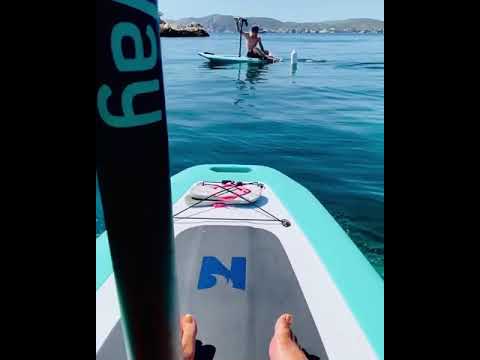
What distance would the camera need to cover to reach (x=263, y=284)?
2.45 meters

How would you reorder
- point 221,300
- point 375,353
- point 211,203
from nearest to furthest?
point 375,353 → point 221,300 → point 211,203

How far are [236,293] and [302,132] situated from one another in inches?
317

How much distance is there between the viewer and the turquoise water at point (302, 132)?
6.19 meters

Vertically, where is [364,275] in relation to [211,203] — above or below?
below

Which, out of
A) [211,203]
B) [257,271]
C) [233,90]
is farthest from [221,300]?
[233,90]

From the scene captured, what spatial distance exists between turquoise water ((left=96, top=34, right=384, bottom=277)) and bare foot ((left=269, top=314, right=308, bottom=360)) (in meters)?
2.75

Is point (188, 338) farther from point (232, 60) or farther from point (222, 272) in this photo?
point (232, 60)

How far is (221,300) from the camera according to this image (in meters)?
2.32

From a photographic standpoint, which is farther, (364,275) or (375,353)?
(364,275)

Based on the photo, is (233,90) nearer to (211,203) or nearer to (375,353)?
(211,203)

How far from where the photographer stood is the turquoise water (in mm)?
6188

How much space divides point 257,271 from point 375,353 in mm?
892
